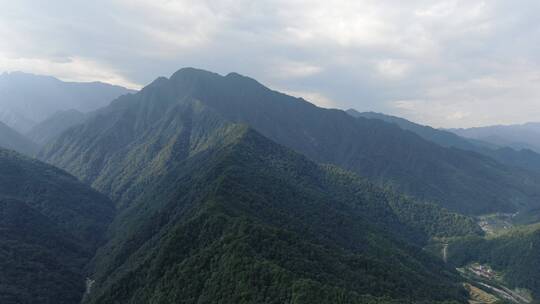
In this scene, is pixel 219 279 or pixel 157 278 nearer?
pixel 219 279

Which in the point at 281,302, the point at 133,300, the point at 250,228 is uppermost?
the point at 250,228

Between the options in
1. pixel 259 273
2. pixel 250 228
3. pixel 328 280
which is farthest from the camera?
pixel 250 228

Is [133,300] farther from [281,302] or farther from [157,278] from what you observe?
[281,302]

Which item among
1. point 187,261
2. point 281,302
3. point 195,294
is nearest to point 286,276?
point 281,302

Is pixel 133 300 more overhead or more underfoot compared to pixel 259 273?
more underfoot

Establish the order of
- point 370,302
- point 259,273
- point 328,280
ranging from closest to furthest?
point 370,302, point 259,273, point 328,280

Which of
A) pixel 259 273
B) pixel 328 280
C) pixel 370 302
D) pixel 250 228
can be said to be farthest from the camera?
pixel 250 228

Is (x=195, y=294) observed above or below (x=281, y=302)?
below

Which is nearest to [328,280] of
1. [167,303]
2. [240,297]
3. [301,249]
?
[301,249]

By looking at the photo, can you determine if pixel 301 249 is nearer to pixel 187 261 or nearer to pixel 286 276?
pixel 286 276
